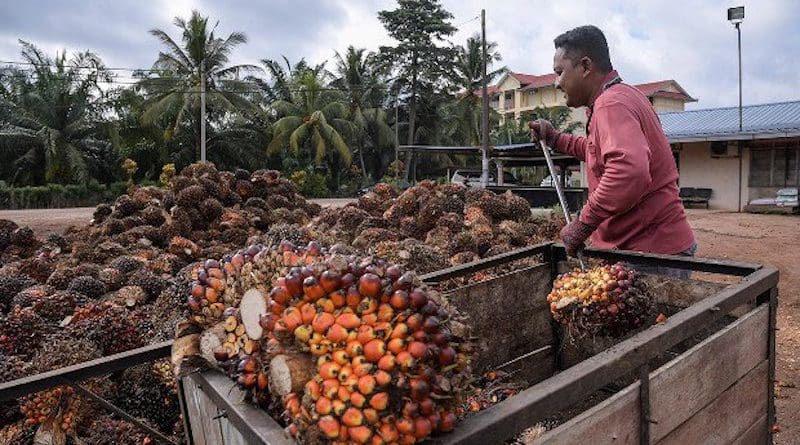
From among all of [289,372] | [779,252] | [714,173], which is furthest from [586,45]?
[714,173]

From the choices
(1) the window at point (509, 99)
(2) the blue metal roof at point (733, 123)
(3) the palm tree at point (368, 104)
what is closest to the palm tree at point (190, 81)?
(3) the palm tree at point (368, 104)

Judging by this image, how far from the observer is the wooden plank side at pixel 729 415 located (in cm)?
186

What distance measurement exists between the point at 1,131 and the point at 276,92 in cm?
1629

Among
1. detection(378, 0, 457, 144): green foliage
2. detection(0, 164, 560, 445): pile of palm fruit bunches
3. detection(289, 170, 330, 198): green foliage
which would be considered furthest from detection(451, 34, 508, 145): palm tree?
detection(0, 164, 560, 445): pile of palm fruit bunches

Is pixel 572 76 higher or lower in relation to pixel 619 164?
higher

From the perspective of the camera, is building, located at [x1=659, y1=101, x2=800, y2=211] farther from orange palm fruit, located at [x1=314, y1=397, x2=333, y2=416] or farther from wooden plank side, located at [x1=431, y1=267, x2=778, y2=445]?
orange palm fruit, located at [x1=314, y1=397, x2=333, y2=416]

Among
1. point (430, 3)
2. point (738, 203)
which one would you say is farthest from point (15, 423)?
point (430, 3)

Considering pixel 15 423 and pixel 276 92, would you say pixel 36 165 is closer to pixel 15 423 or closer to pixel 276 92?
pixel 276 92

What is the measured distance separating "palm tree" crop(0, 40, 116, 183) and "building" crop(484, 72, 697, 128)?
106ft

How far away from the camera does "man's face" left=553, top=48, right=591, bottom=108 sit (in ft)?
9.87

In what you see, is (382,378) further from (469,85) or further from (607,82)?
(469,85)

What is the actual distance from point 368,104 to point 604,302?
3874 centimetres

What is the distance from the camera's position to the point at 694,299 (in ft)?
9.25

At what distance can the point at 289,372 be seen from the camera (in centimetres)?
127
